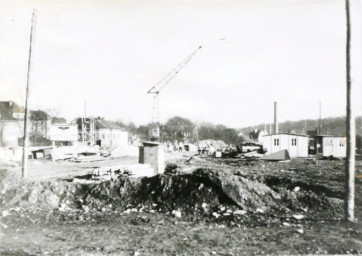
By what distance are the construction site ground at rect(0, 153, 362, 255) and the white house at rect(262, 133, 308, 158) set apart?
2216cm

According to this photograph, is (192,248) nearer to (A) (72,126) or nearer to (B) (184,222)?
(B) (184,222)

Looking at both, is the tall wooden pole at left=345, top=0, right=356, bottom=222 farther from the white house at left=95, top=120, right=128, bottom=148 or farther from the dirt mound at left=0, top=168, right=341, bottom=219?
the white house at left=95, top=120, right=128, bottom=148

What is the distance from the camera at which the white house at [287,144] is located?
33.8 metres

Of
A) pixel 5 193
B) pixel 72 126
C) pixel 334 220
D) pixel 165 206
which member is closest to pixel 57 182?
pixel 5 193

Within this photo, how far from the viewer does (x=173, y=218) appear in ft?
28.2

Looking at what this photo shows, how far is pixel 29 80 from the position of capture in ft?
40.0

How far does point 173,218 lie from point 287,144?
91.4ft

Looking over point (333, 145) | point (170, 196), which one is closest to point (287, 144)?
point (333, 145)

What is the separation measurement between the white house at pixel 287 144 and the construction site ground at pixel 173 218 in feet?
72.7

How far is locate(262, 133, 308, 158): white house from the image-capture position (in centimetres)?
3384

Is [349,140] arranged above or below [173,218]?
above

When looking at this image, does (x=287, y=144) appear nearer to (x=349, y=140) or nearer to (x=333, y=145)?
(x=333, y=145)

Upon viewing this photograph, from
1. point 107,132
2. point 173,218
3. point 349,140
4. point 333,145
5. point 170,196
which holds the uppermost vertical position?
point 107,132

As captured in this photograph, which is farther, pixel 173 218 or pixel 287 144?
pixel 287 144
